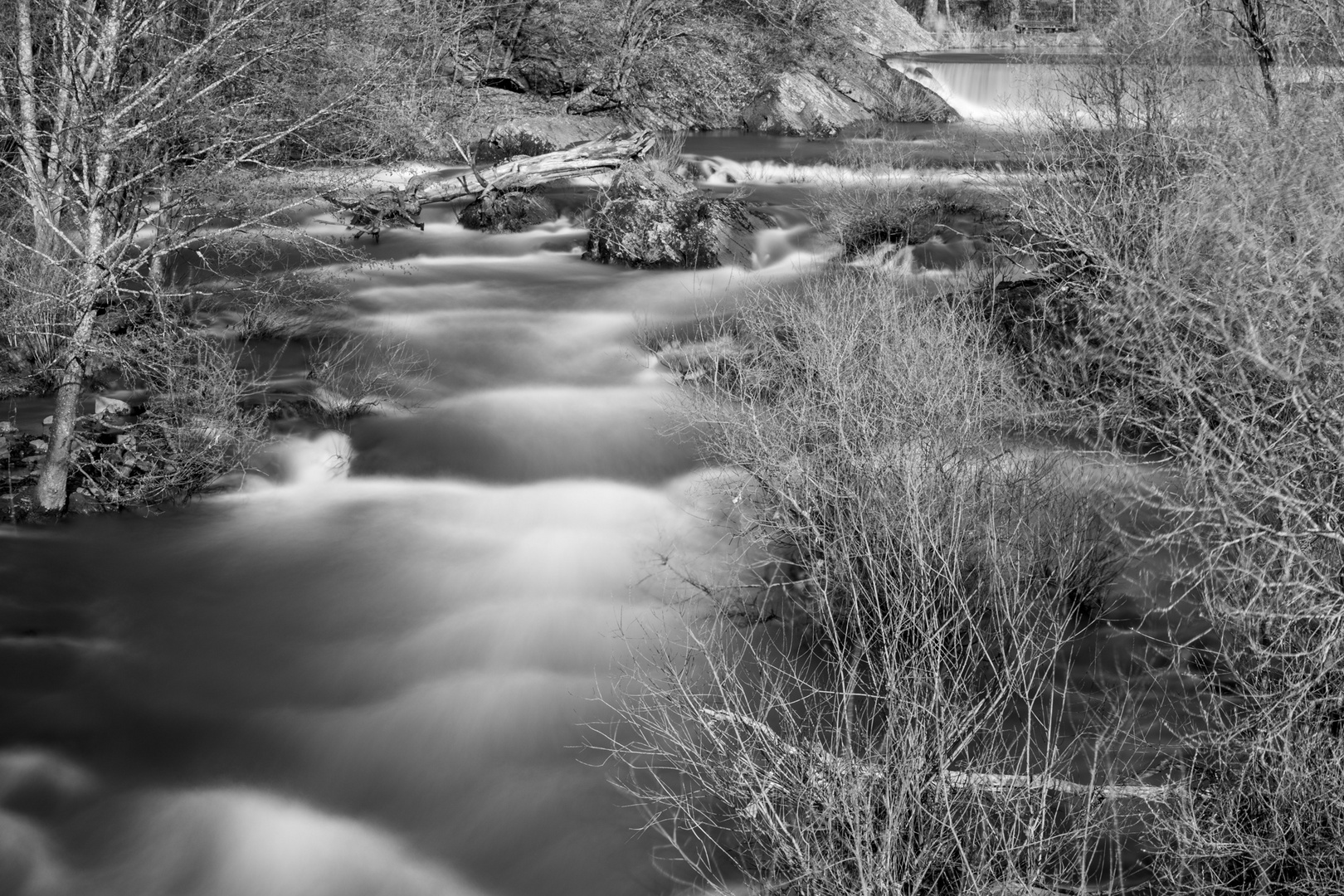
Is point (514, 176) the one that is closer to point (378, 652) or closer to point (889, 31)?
point (378, 652)

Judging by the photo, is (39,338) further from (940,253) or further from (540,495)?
(940,253)

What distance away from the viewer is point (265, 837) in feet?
16.6

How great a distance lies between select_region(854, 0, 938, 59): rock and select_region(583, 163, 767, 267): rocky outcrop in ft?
92.1

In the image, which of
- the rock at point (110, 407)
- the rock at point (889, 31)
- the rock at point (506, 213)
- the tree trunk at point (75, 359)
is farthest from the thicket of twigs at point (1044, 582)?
the rock at point (889, 31)

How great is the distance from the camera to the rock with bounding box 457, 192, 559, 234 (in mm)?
14391

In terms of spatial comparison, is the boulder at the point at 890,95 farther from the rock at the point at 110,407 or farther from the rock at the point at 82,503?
the rock at the point at 82,503

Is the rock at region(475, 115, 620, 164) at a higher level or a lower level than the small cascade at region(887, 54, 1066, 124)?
lower

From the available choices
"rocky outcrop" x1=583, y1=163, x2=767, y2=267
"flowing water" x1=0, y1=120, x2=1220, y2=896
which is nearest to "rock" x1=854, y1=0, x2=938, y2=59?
"rocky outcrop" x1=583, y1=163, x2=767, y2=267

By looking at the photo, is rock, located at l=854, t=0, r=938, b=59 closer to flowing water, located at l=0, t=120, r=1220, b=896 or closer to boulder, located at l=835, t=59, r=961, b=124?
boulder, located at l=835, t=59, r=961, b=124

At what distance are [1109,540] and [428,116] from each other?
16233 mm

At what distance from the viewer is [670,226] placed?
41.2 feet

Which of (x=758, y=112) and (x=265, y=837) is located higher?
(x=758, y=112)

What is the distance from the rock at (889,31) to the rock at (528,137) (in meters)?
20.4

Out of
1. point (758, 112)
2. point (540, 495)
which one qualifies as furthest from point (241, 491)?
point (758, 112)
